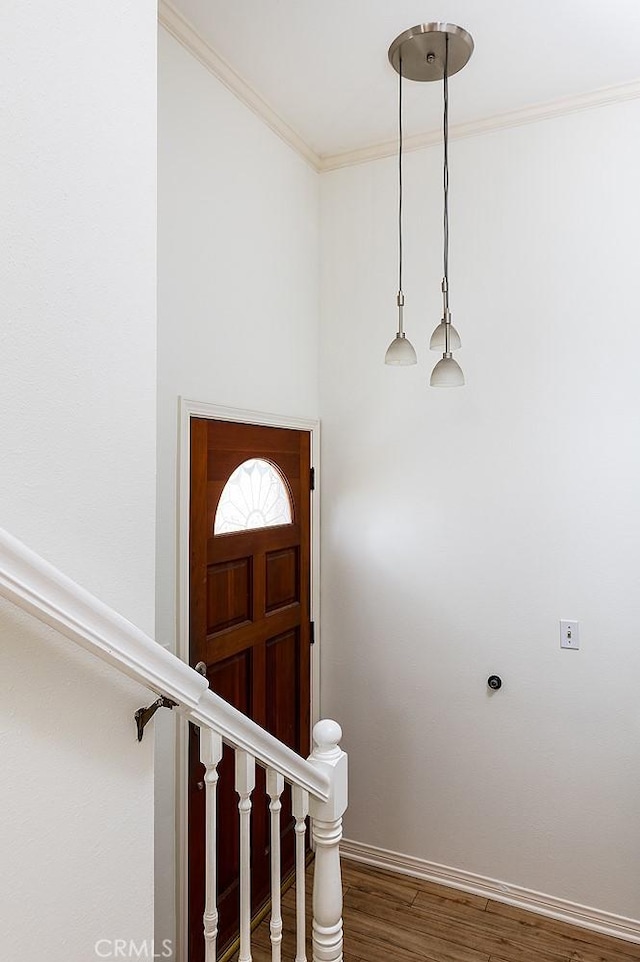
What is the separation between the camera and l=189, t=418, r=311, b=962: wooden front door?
2072 millimetres

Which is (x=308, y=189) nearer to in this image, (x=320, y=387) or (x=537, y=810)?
(x=320, y=387)

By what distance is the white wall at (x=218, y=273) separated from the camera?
Result: 192 cm

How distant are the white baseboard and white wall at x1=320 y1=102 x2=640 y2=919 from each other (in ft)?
0.13

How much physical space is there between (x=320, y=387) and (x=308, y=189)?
854 millimetres

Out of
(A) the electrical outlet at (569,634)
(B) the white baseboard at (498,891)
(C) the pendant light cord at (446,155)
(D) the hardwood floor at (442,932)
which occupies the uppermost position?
(C) the pendant light cord at (446,155)

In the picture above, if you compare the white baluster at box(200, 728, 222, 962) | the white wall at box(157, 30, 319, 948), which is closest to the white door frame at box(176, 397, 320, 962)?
the white wall at box(157, 30, 319, 948)

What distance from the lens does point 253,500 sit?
2.42 meters

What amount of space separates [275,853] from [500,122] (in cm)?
261

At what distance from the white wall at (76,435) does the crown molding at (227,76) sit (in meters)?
1.07

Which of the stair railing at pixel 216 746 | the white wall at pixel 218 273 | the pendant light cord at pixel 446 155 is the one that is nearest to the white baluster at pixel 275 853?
the stair railing at pixel 216 746

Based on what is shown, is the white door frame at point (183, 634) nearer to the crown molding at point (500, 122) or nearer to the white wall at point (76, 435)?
the white wall at point (76, 435)

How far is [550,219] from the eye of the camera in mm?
2410

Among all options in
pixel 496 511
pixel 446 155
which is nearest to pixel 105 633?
pixel 496 511

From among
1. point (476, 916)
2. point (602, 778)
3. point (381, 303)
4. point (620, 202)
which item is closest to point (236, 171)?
point (381, 303)
